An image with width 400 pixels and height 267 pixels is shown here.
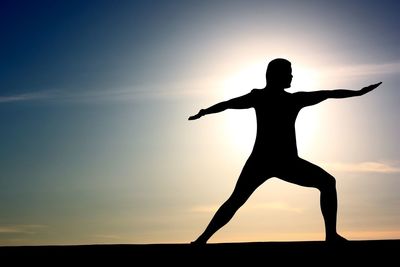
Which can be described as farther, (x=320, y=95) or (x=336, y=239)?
(x=320, y=95)

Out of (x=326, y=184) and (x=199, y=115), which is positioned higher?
(x=199, y=115)

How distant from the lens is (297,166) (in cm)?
1005

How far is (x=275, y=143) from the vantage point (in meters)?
10.1

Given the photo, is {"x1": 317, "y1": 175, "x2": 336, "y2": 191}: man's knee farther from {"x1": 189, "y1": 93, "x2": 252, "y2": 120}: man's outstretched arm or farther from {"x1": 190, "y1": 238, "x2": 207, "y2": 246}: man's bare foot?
{"x1": 190, "y1": 238, "x2": 207, "y2": 246}: man's bare foot

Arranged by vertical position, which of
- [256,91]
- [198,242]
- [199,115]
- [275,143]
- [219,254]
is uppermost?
[256,91]

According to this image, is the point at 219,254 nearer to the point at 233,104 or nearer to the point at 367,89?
the point at 233,104

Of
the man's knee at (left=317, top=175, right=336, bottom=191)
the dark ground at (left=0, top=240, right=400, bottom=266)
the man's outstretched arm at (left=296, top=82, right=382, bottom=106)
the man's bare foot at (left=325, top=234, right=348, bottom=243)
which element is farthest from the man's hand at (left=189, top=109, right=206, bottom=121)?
the man's bare foot at (left=325, top=234, right=348, bottom=243)

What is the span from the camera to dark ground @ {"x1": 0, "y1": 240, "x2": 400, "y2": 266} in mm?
8648

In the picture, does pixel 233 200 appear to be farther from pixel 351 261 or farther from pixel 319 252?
pixel 351 261

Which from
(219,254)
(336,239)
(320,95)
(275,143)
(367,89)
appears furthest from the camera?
(367,89)

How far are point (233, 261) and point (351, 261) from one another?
5.19ft

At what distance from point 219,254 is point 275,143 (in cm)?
202

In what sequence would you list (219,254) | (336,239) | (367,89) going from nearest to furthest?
(219,254) < (336,239) < (367,89)

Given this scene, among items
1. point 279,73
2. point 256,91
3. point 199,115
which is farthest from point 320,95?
point 199,115
